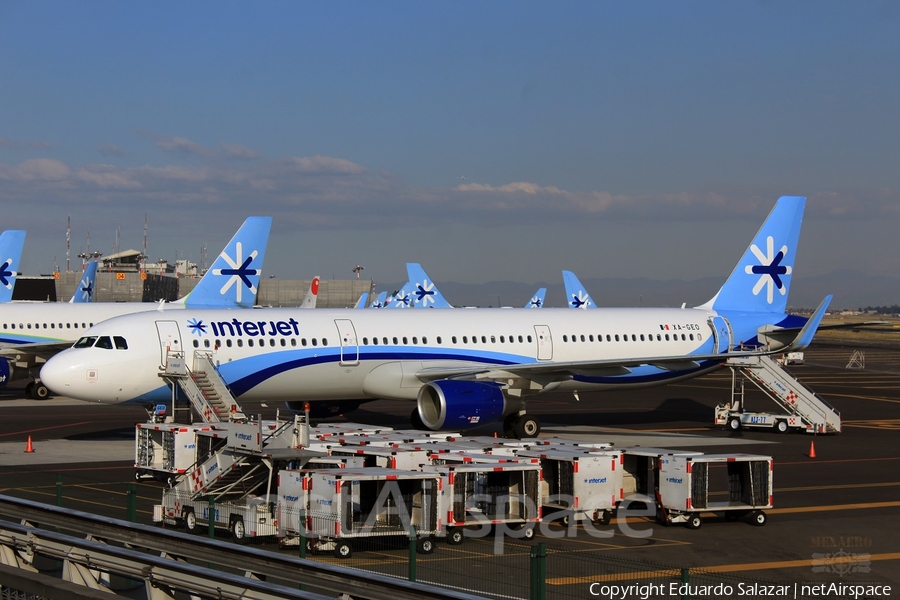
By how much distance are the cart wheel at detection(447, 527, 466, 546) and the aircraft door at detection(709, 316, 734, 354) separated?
24.3 meters

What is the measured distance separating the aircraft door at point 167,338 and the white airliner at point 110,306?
18.3 m

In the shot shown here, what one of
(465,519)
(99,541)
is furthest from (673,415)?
(99,541)

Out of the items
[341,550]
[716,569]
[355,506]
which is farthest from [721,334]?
[341,550]

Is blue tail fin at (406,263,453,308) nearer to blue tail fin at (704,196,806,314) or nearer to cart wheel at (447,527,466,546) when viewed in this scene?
blue tail fin at (704,196,806,314)

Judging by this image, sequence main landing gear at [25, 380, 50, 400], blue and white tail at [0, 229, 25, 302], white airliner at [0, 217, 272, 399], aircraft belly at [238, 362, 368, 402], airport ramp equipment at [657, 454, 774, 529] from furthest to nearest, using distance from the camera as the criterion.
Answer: blue and white tail at [0, 229, 25, 302] → main landing gear at [25, 380, 50, 400] → white airliner at [0, 217, 272, 399] → aircraft belly at [238, 362, 368, 402] → airport ramp equipment at [657, 454, 774, 529]

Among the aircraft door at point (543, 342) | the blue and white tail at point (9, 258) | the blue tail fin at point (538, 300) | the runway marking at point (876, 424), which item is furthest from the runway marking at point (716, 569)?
the blue tail fin at point (538, 300)

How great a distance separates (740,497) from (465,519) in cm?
636

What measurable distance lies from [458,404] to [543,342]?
276 inches

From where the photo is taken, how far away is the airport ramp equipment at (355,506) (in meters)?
18.5

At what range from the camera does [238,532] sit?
19672 millimetres

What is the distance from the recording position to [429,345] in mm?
36906

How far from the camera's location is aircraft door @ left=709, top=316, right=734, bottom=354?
41844 mm

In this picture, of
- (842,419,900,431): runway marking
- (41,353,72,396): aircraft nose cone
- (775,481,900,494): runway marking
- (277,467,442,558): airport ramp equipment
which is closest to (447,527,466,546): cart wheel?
(277,467,442,558): airport ramp equipment

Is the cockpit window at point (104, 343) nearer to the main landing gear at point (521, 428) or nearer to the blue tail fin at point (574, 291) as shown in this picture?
the main landing gear at point (521, 428)
